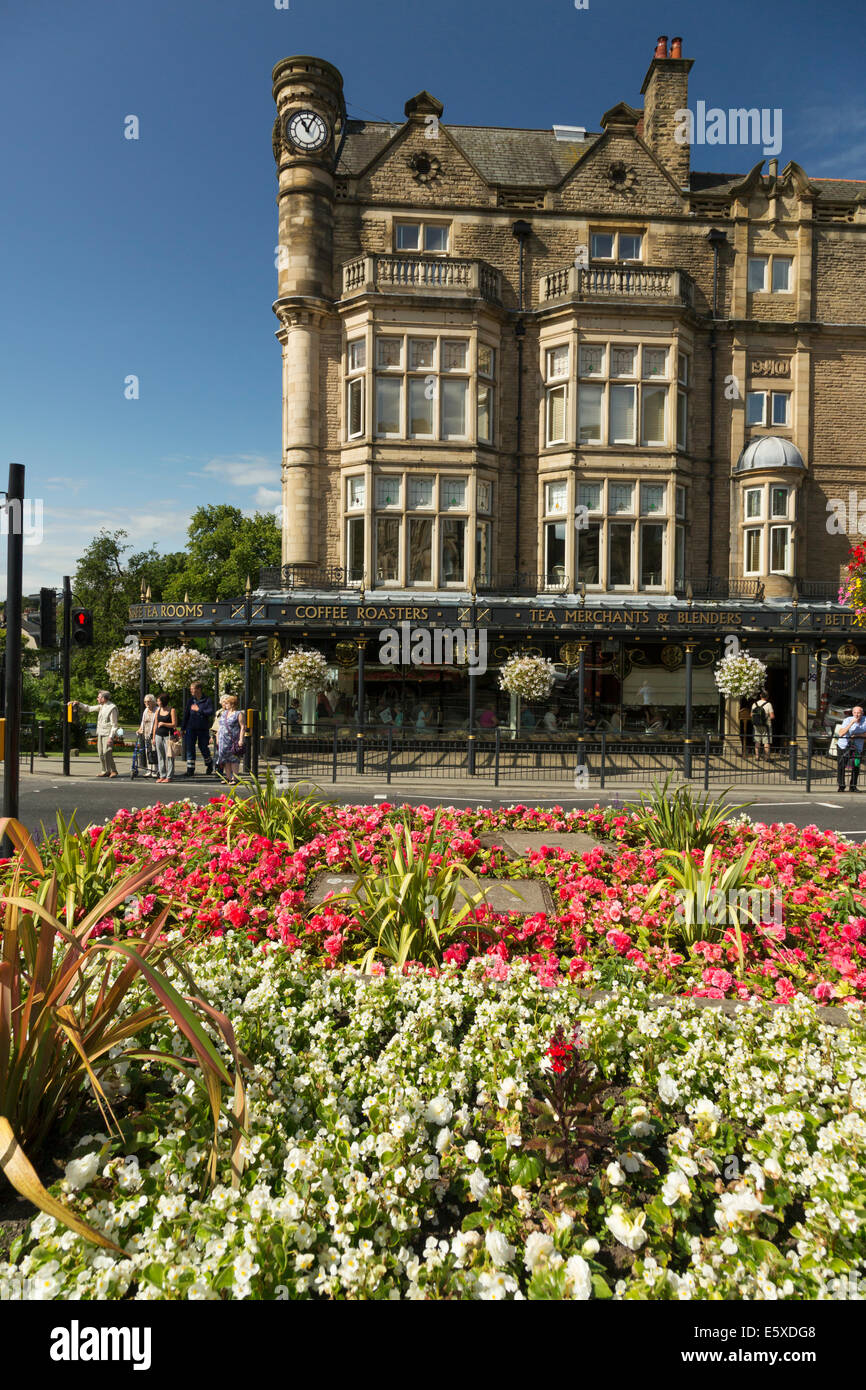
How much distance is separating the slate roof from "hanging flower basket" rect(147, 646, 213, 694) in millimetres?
17616

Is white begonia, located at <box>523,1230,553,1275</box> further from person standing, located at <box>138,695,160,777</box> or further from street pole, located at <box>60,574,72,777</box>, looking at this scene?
street pole, located at <box>60,574,72,777</box>

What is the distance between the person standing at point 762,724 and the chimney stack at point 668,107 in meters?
17.9

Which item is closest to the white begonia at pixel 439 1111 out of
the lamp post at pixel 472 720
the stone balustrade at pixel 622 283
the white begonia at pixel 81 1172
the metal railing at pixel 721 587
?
the white begonia at pixel 81 1172

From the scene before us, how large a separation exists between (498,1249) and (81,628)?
18.9 metres

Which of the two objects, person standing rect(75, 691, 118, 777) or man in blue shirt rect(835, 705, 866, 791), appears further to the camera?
person standing rect(75, 691, 118, 777)

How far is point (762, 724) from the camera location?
22.9 m

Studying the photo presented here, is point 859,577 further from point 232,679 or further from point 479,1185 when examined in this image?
point 232,679

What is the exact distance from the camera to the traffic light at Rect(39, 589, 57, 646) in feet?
45.1

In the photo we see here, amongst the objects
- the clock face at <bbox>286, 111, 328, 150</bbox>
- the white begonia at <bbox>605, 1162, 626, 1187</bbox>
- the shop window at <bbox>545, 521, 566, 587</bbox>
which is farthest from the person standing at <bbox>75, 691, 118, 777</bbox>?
the clock face at <bbox>286, 111, 328, 150</bbox>

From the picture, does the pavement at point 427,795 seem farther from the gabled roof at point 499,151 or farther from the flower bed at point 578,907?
the gabled roof at point 499,151

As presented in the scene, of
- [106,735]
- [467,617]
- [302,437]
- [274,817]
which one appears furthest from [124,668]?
[274,817]

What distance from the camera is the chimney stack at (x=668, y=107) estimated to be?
25516 millimetres

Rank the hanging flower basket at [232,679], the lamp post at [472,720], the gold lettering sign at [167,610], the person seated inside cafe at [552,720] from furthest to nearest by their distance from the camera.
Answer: the hanging flower basket at [232,679] → the person seated inside cafe at [552,720] → the gold lettering sign at [167,610] → the lamp post at [472,720]
